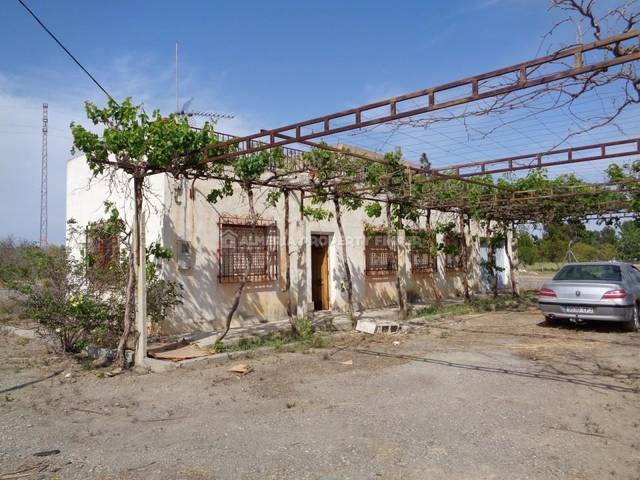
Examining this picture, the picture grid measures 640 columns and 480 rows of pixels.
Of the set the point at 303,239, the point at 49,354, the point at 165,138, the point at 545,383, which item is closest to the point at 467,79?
the point at 545,383

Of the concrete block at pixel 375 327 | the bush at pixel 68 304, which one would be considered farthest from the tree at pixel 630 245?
the bush at pixel 68 304

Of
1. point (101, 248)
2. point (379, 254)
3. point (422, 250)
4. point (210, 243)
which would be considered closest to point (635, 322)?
point (422, 250)

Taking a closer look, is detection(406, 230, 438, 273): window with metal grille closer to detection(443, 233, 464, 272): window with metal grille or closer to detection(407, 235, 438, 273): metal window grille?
detection(407, 235, 438, 273): metal window grille

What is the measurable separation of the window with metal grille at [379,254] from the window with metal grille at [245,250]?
3.61m

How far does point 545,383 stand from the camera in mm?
6320

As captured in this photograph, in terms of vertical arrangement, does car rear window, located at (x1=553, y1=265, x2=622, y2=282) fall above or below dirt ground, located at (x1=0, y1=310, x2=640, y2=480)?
above

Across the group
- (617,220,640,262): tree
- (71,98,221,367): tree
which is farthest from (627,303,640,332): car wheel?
(617,220,640,262): tree

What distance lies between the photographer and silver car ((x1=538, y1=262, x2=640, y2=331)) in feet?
31.8

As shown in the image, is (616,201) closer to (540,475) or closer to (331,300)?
(331,300)

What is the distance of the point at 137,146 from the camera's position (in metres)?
7.32

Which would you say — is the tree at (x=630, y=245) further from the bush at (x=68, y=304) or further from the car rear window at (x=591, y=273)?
the bush at (x=68, y=304)

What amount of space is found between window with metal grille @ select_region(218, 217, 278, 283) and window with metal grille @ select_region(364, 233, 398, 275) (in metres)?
3.61

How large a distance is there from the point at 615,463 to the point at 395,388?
2756mm

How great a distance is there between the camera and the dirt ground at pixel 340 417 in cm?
396
